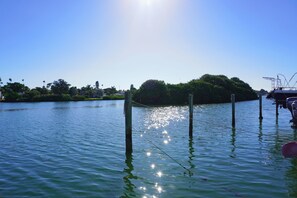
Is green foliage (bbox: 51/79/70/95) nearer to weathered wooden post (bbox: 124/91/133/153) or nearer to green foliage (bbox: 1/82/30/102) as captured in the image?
green foliage (bbox: 1/82/30/102)

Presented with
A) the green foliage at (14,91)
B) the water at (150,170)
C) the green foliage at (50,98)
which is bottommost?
the water at (150,170)

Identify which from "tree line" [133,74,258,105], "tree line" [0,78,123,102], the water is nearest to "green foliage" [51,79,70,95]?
"tree line" [0,78,123,102]

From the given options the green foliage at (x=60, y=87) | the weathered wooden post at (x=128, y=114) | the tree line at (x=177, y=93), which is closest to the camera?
the weathered wooden post at (x=128, y=114)

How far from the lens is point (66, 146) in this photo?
18.5 m

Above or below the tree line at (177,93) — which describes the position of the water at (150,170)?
→ below

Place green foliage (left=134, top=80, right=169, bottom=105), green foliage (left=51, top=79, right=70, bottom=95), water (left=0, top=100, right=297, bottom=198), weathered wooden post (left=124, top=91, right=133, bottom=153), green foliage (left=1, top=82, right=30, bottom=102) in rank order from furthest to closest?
green foliage (left=51, top=79, right=70, bottom=95), green foliage (left=1, top=82, right=30, bottom=102), green foliage (left=134, top=80, right=169, bottom=105), weathered wooden post (left=124, top=91, right=133, bottom=153), water (left=0, top=100, right=297, bottom=198)

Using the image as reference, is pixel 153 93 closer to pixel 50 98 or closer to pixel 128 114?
pixel 50 98

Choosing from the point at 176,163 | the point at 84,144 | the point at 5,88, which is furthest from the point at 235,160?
the point at 5,88

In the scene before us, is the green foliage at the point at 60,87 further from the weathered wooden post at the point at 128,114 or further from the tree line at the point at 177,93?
the weathered wooden post at the point at 128,114

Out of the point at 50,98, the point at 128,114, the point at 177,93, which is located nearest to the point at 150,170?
the point at 128,114

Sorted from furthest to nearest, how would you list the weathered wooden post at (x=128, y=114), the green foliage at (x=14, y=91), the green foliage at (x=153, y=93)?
the green foliage at (x=14, y=91) < the green foliage at (x=153, y=93) < the weathered wooden post at (x=128, y=114)

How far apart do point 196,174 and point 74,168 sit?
18.4ft

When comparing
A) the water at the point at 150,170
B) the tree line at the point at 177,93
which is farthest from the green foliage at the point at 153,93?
the water at the point at 150,170

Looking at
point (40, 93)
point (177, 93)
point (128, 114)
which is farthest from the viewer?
point (40, 93)
